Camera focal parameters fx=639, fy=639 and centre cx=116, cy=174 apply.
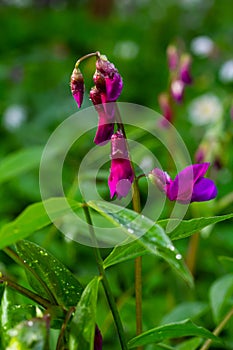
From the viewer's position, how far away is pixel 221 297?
136 cm

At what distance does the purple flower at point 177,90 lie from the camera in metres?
2.02

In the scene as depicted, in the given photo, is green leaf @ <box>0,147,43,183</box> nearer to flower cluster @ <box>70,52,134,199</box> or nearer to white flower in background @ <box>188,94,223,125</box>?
flower cluster @ <box>70,52,134,199</box>

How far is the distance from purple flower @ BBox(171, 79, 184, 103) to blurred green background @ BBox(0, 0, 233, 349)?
143 millimetres

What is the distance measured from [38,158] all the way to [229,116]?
655 millimetres

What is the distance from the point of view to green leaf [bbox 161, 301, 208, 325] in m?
1.48

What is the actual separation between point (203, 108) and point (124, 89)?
74 cm

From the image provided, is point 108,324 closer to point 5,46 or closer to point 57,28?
point 5,46

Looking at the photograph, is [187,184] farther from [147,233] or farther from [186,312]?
[186,312]

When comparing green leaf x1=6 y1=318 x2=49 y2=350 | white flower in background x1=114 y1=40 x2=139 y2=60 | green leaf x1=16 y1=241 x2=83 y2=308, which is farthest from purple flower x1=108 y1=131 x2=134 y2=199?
white flower in background x1=114 y1=40 x2=139 y2=60

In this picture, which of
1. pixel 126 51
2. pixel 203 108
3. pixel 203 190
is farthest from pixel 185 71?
pixel 126 51

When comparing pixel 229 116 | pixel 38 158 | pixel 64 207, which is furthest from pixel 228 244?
pixel 64 207

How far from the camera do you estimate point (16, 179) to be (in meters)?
2.60

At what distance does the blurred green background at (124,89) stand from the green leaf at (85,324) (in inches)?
29.6

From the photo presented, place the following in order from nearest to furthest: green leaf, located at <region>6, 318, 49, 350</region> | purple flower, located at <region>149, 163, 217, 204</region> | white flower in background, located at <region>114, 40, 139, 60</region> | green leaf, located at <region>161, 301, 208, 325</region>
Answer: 1. green leaf, located at <region>6, 318, 49, 350</region>
2. purple flower, located at <region>149, 163, 217, 204</region>
3. green leaf, located at <region>161, 301, 208, 325</region>
4. white flower in background, located at <region>114, 40, 139, 60</region>
